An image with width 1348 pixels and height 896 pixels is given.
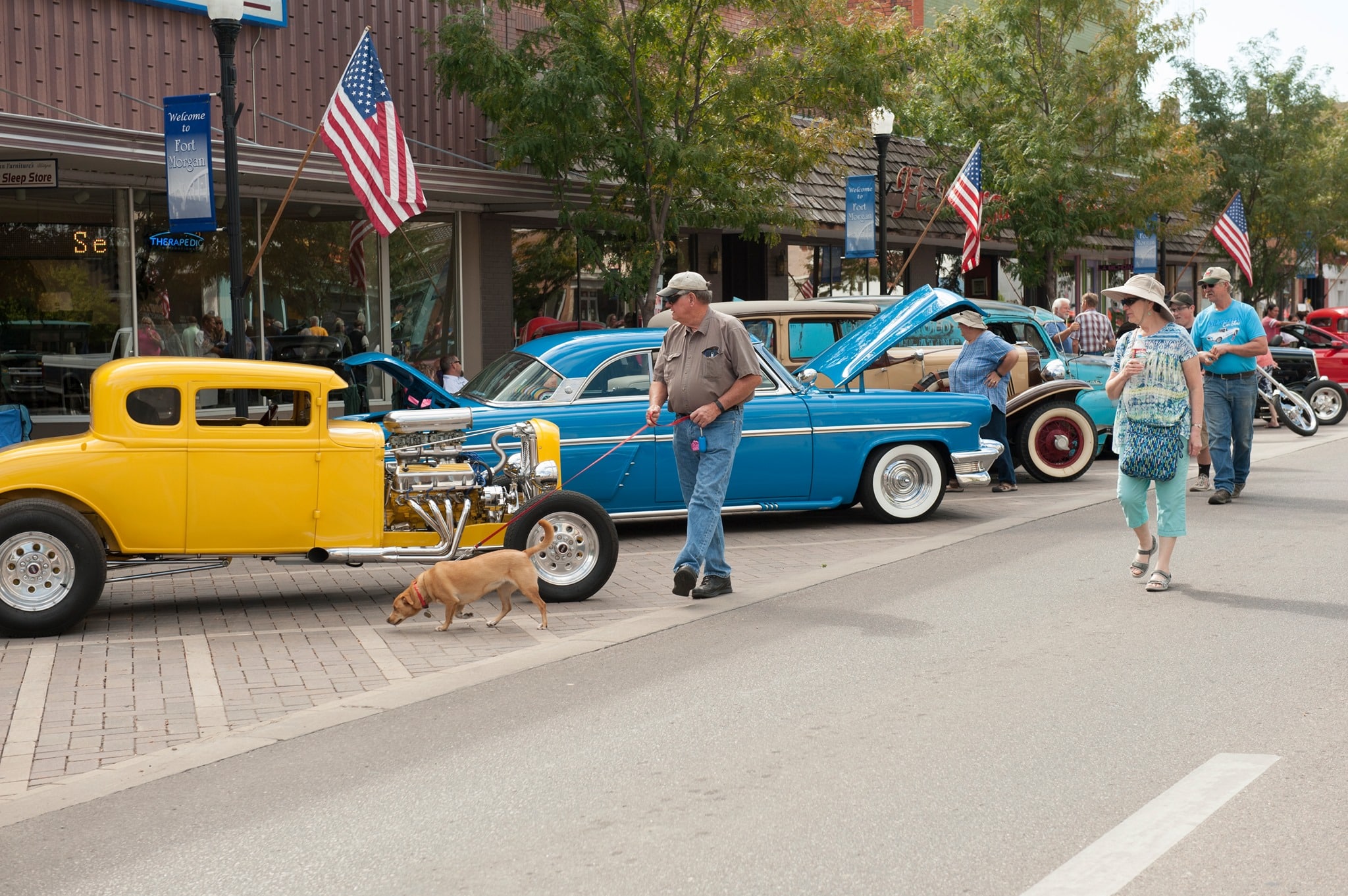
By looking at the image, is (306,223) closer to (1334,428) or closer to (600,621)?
(600,621)

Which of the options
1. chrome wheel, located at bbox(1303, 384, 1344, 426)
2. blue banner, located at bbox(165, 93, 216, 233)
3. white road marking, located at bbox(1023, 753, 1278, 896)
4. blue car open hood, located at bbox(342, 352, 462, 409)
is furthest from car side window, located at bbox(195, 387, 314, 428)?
chrome wheel, located at bbox(1303, 384, 1344, 426)

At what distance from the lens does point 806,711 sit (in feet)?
19.1

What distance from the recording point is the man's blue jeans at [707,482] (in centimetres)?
823

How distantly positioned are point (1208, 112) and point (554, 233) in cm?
2144

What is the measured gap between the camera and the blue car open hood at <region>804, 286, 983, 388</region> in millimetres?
11578

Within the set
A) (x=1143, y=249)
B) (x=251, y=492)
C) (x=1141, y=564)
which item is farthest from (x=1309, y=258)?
(x=251, y=492)

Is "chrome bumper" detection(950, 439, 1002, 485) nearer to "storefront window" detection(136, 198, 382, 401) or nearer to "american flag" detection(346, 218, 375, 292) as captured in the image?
"storefront window" detection(136, 198, 382, 401)

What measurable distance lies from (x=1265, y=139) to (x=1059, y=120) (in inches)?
476

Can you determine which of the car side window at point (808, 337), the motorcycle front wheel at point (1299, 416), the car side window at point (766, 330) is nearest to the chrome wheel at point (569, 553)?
the car side window at point (766, 330)

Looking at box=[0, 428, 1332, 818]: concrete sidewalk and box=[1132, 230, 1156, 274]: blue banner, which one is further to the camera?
box=[1132, 230, 1156, 274]: blue banner

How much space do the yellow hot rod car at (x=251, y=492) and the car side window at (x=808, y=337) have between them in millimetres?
5552

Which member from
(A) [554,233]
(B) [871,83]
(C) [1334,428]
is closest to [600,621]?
(B) [871,83]

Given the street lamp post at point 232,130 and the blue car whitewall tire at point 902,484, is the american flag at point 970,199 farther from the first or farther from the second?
the street lamp post at point 232,130

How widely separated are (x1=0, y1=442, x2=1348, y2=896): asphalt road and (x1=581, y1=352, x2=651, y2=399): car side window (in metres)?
3.36
